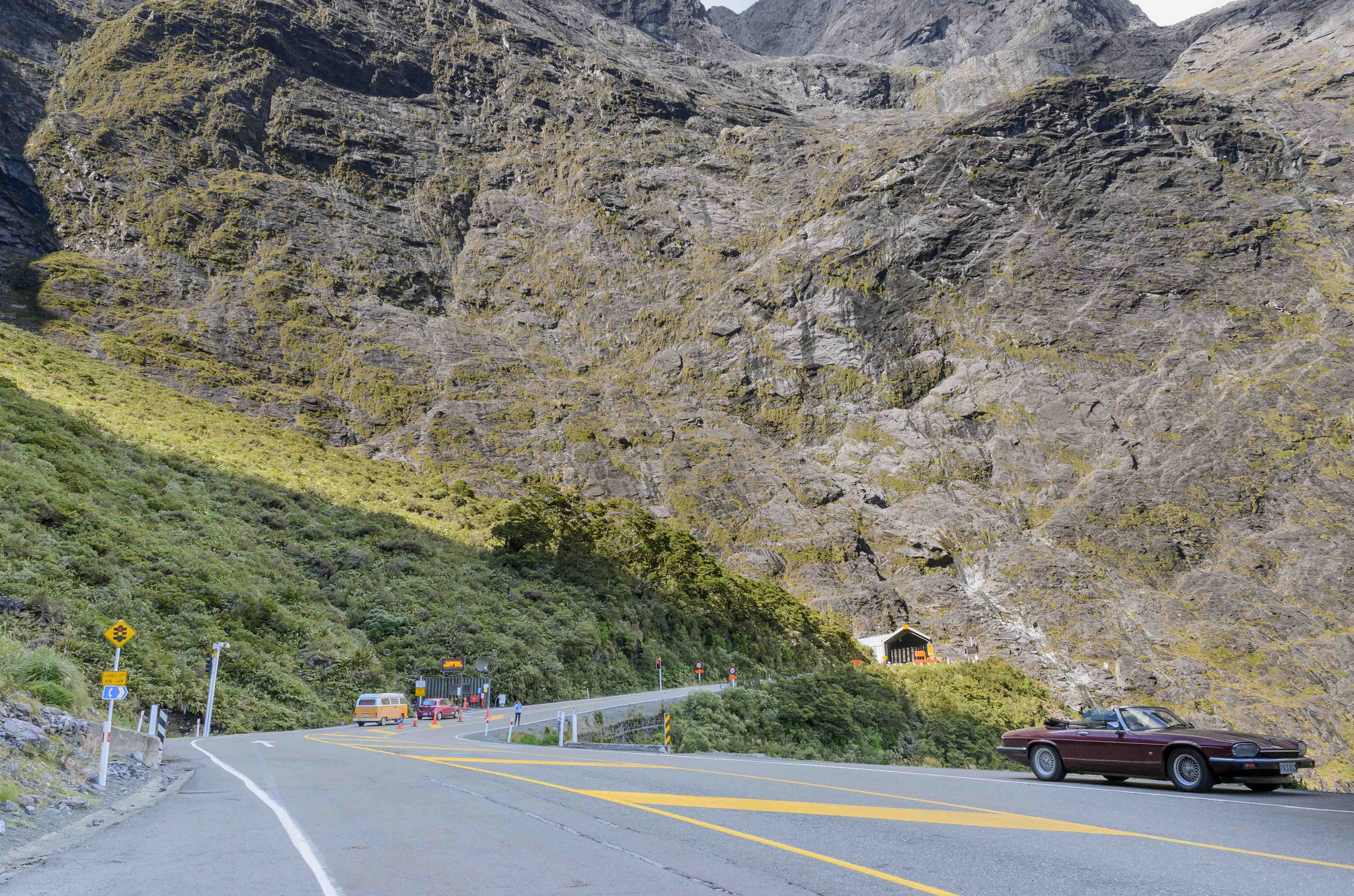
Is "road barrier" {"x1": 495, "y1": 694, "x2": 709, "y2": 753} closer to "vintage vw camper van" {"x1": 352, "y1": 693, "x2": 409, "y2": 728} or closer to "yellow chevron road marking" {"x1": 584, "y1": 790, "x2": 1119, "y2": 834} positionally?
"vintage vw camper van" {"x1": 352, "y1": 693, "x2": 409, "y2": 728}

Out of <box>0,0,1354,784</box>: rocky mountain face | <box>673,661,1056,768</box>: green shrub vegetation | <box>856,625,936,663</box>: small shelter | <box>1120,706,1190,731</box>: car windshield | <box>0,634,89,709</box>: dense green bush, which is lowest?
<box>673,661,1056,768</box>: green shrub vegetation

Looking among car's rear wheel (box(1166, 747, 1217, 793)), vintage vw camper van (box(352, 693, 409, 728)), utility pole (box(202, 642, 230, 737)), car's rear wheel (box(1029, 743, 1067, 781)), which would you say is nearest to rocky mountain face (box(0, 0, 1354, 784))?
vintage vw camper van (box(352, 693, 409, 728))

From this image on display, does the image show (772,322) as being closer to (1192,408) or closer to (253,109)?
(1192,408)

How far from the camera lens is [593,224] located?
366 feet

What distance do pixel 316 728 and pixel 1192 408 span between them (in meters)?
89.3

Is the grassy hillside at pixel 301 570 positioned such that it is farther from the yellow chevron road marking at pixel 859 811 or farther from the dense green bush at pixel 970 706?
the yellow chevron road marking at pixel 859 811

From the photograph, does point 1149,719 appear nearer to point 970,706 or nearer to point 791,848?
point 791,848

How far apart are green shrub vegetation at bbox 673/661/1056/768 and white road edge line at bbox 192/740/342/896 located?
46.1 feet

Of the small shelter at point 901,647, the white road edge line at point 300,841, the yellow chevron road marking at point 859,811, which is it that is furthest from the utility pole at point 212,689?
the small shelter at point 901,647

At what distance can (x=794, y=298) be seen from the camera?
100000 millimetres

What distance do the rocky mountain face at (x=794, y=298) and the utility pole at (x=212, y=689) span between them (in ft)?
153

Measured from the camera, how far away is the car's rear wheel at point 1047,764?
42.2ft

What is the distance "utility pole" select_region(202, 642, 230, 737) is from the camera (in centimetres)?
2681

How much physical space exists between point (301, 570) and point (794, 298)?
71.8m
